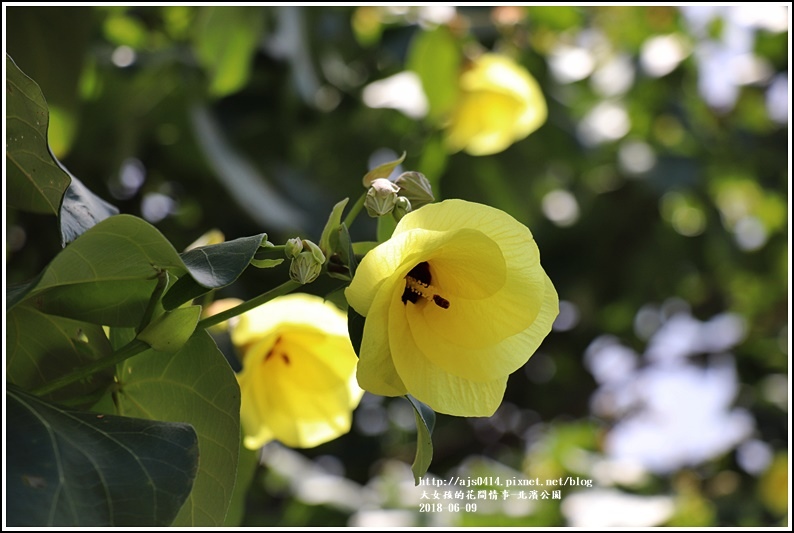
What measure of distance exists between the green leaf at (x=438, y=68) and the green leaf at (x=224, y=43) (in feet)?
1.01

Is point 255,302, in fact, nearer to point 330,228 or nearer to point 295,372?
point 330,228

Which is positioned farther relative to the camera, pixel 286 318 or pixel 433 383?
pixel 286 318

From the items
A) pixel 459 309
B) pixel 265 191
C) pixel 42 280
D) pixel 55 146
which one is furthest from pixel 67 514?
pixel 265 191

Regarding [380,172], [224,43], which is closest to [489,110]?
[224,43]

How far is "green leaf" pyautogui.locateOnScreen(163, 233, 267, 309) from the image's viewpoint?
1.52 feet

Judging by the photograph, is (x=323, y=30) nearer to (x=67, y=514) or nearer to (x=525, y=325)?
(x=525, y=325)

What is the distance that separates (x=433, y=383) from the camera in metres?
0.56

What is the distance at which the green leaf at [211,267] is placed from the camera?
18.3 inches

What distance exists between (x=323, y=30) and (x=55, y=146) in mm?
700

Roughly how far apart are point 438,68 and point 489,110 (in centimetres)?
12

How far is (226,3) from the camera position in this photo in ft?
4.69

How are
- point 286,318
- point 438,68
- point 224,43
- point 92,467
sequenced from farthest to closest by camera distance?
point 438,68 < point 224,43 < point 286,318 < point 92,467

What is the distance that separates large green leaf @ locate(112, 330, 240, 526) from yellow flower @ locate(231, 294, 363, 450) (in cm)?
13

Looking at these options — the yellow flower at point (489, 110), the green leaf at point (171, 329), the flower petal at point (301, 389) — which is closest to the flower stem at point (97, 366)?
the green leaf at point (171, 329)
